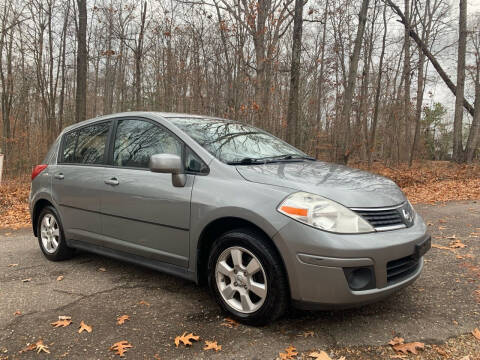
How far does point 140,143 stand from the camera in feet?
11.9

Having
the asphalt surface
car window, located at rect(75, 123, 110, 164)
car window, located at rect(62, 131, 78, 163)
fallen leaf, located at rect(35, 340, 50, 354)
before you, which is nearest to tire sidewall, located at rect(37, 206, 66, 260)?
the asphalt surface

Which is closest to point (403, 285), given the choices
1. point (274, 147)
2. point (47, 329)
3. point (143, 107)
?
point (274, 147)

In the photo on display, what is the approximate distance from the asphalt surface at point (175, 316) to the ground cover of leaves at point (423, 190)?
4.29 metres

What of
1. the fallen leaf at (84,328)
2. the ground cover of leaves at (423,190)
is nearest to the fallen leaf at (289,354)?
the fallen leaf at (84,328)

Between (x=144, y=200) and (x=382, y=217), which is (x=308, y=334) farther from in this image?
(x=144, y=200)

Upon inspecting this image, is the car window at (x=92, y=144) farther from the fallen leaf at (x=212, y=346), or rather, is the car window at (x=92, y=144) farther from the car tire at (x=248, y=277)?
the fallen leaf at (x=212, y=346)

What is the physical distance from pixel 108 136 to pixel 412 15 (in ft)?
71.1

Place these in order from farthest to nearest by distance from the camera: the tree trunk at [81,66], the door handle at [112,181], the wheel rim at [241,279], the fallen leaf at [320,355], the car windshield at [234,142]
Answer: the tree trunk at [81,66] < the door handle at [112,181] < the car windshield at [234,142] < the wheel rim at [241,279] < the fallen leaf at [320,355]

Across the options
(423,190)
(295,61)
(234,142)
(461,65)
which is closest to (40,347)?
(234,142)

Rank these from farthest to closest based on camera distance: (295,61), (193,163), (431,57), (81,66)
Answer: (431,57)
(81,66)
(295,61)
(193,163)

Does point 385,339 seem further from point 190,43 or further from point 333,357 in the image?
point 190,43

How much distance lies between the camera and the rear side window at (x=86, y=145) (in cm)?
398

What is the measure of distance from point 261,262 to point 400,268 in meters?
0.99

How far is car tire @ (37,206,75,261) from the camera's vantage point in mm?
4375
